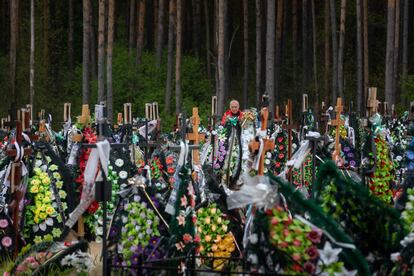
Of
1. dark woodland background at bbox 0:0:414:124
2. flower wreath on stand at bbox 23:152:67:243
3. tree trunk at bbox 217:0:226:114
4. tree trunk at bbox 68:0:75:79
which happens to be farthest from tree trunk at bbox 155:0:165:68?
flower wreath on stand at bbox 23:152:67:243

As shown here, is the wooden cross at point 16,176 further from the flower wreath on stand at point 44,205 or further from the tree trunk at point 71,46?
the tree trunk at point 71,46

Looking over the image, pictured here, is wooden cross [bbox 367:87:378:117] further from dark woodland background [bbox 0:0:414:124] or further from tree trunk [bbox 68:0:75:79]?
tree trunk [bbox 68:0:75:79]

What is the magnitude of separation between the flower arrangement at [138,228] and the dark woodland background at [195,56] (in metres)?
20.5

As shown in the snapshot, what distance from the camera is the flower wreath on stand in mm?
13852

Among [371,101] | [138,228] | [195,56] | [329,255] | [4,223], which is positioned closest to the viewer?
[329,255]

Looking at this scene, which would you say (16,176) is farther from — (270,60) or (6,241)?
(270,60)

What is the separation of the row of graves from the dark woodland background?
14.1 m

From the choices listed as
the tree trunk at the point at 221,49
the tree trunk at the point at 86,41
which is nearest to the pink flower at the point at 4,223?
the tree trunk at the point at 221,49

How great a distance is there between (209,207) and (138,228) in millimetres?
1270

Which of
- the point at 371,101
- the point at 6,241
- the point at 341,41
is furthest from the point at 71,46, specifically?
the point at 6,241

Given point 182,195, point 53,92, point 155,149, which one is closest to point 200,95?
point 53,92

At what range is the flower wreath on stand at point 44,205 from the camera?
13.9 meters

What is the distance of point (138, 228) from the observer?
11000 mm

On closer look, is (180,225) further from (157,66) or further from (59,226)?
(157,66)
